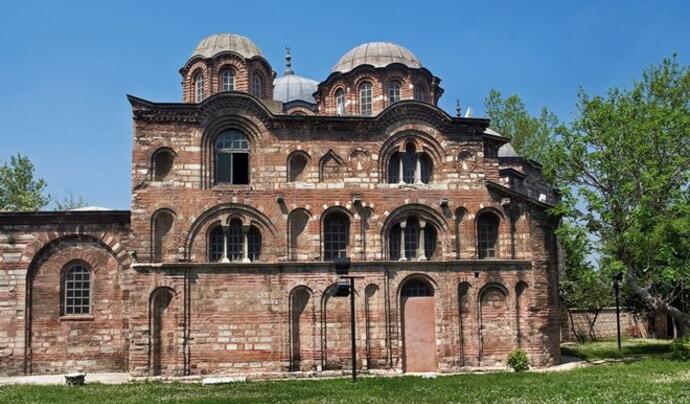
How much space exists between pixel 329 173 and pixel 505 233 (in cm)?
661

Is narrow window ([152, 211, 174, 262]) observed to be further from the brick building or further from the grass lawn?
the grass lawn

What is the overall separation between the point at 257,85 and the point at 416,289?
11.4 meters

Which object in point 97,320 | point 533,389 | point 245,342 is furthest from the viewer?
point 97,320

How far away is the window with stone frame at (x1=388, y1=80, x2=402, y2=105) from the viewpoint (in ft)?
99.0

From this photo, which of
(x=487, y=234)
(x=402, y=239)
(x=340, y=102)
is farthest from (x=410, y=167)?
(x=340, y=102)

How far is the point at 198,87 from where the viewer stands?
99.5 feet

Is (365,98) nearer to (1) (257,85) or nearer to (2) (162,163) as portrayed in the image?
(1) (257,85)

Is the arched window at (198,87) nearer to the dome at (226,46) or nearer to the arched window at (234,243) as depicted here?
the dome at (226,46)

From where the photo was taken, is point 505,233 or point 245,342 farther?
point 505,233

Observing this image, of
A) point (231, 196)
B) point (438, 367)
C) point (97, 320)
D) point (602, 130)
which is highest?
point (602, 130)

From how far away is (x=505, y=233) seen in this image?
25.5 m

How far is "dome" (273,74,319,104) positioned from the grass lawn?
2006cm

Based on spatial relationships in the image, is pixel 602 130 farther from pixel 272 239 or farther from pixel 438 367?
pixel 272 239

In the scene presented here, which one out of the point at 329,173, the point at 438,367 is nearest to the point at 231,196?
the point at 329,173
